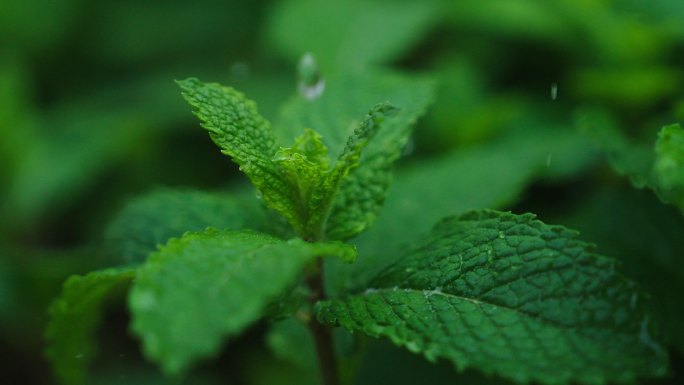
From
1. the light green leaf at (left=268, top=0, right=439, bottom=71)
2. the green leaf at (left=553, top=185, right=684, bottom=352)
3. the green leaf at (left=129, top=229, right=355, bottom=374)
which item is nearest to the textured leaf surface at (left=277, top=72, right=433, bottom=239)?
the green leaf at (left=129, top=229, right=355, bottom=374)

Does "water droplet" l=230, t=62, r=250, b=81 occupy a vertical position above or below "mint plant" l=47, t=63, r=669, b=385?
above

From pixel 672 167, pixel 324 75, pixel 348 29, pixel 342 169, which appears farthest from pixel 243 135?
pixel 348 29

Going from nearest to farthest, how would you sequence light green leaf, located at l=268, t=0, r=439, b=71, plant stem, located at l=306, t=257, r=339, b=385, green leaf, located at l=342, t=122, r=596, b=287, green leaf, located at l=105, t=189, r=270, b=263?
plant stem, located at l=306, t=257, r=339, b=385 → green leaf, located at l=105, t=189, r=270, b=263 → green leaf, located at l=342, t=122, r=596, b=287 → light green leaf, located at l=268, t=0, r=439, b=71

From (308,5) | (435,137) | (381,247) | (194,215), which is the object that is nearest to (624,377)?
(381,247)

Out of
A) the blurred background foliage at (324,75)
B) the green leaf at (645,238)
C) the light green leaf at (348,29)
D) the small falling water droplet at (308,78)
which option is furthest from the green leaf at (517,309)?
the light green leaf at (348,29)

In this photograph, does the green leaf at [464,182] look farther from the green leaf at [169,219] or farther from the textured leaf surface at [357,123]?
the green leaf at [169,219]

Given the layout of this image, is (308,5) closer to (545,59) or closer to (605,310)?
(545,59)

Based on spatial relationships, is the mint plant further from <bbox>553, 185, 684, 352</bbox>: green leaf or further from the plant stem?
<bbox>553, 185, 684, 352</bbox>: green leaf
